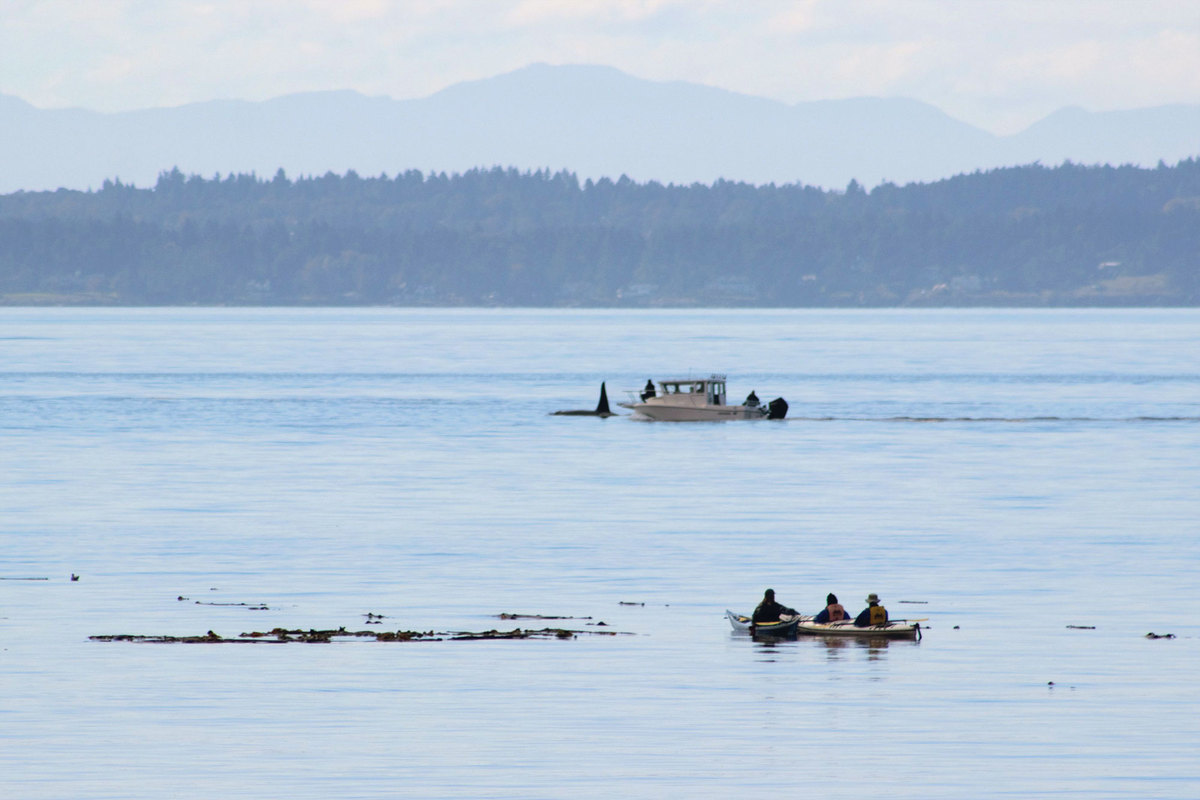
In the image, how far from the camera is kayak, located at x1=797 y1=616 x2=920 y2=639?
3825 centimetres

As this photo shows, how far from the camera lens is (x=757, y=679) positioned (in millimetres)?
34562

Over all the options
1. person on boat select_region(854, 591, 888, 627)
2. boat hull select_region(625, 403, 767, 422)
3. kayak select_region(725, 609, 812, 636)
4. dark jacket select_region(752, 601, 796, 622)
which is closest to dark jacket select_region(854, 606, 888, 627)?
person on boat select_region(854, 591, 888, 627)

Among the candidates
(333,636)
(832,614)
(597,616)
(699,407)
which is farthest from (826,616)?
(699,407)

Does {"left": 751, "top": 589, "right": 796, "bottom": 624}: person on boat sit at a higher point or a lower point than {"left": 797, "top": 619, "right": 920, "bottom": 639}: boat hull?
higher

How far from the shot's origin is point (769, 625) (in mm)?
38781

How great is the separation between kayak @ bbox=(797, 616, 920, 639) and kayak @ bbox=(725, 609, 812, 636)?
8.2 inches

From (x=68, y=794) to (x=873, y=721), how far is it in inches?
482

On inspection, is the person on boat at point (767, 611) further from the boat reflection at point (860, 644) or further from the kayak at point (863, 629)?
the boat reflection at point (860, 644)

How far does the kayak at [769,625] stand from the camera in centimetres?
3881

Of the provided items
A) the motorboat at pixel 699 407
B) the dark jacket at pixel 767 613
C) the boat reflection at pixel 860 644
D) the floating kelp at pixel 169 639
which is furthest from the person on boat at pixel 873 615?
the motorboat at pixel 699 407

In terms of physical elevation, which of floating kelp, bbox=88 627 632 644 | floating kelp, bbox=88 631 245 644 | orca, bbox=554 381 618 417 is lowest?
floating kelp, bbox=88 631 245 644

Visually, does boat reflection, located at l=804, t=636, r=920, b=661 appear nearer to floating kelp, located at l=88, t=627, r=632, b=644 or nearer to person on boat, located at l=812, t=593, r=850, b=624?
person on boat, located at l=812, t=593, r=850, b=624

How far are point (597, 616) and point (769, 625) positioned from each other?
4.31m

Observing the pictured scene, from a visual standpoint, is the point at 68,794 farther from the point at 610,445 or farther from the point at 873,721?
the point at 610,445
